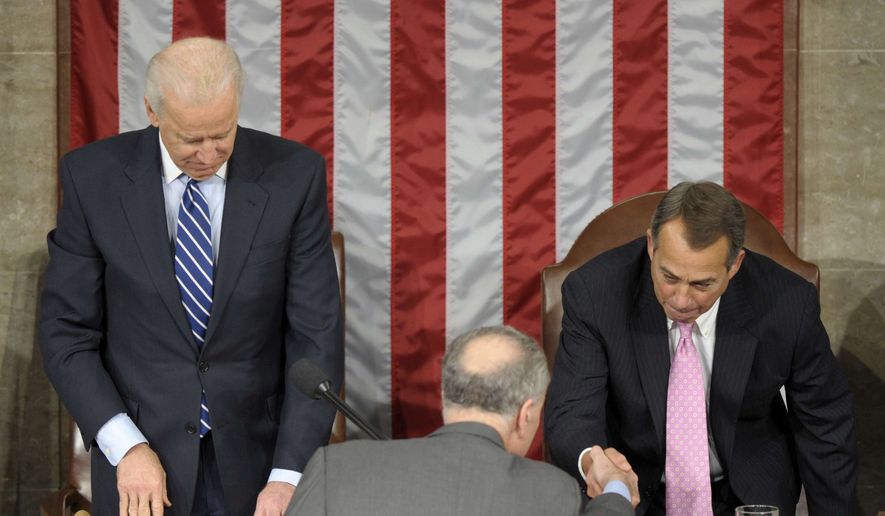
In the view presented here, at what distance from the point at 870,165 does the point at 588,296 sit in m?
1.76

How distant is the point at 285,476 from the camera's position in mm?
2826

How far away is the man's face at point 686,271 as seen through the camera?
9.52 feet

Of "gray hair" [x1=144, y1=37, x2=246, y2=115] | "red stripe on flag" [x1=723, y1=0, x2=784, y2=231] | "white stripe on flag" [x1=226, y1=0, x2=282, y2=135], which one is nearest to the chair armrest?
"white stripe on flag" [x1=226, y1=0, x2=282, y2=135]

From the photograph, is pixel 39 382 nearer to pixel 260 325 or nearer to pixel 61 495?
pixel 61 495

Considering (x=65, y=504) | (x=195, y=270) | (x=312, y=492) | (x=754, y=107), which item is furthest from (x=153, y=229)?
(x=754, y=107)

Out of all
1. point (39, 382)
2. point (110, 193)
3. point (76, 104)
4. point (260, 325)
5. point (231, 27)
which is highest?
point (231, 27)

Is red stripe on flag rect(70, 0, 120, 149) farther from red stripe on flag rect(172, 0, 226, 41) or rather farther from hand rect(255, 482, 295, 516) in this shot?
hand rect(255, 482, 295, 516)

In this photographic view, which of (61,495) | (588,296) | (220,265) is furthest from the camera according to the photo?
(61,495)

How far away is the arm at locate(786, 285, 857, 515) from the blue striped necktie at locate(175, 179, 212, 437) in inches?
60.0

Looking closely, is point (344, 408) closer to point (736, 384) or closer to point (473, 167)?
point (736, 384)

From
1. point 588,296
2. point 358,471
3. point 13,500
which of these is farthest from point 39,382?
point 358,471

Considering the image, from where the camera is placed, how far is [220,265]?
2846 mm

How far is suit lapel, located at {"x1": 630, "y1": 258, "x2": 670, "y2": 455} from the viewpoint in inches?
124

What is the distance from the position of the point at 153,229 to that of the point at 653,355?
1.32 m
